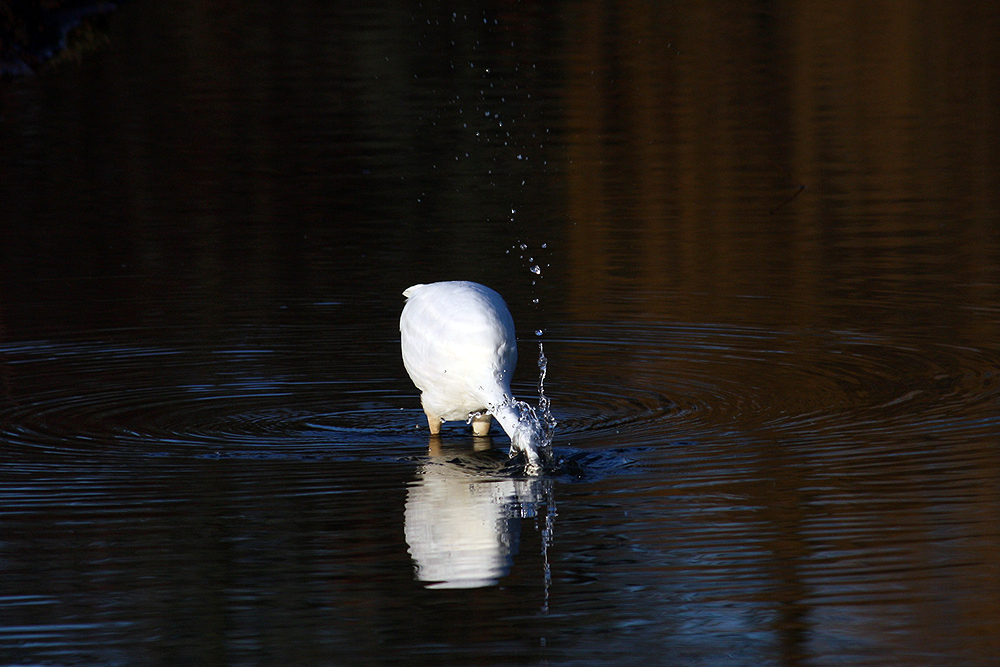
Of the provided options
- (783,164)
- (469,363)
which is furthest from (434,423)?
(783,164)

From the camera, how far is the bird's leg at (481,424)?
8.93 meters

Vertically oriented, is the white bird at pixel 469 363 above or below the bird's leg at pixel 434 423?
above

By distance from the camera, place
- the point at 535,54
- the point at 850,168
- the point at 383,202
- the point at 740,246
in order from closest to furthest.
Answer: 1. the point at 740,246
2. the point at 383,202
3. the point at 850,168
4. the point at 535,54

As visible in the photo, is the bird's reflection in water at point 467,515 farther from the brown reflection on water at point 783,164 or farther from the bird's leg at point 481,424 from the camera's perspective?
the brown reflection on water at point 783,164

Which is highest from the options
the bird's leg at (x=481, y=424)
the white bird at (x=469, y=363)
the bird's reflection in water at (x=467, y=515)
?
the white bird at (x=469, y=363)

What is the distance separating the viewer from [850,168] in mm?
18344

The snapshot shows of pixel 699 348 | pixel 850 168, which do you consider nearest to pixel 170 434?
pixel 699 348

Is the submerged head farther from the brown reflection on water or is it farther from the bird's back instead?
the brown reflection on water

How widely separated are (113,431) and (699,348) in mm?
3900

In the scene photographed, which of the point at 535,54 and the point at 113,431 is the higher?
the point at 535,54

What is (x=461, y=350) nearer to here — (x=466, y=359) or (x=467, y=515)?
(x=466, y=359)

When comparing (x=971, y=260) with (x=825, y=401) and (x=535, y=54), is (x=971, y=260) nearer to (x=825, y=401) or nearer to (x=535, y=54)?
(x=825, y=401)

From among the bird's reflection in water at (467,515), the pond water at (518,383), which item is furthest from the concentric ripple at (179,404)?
the bird's reflection in water at (467,515)

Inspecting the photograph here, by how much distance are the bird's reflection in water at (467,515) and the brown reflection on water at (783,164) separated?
12.1 ft
